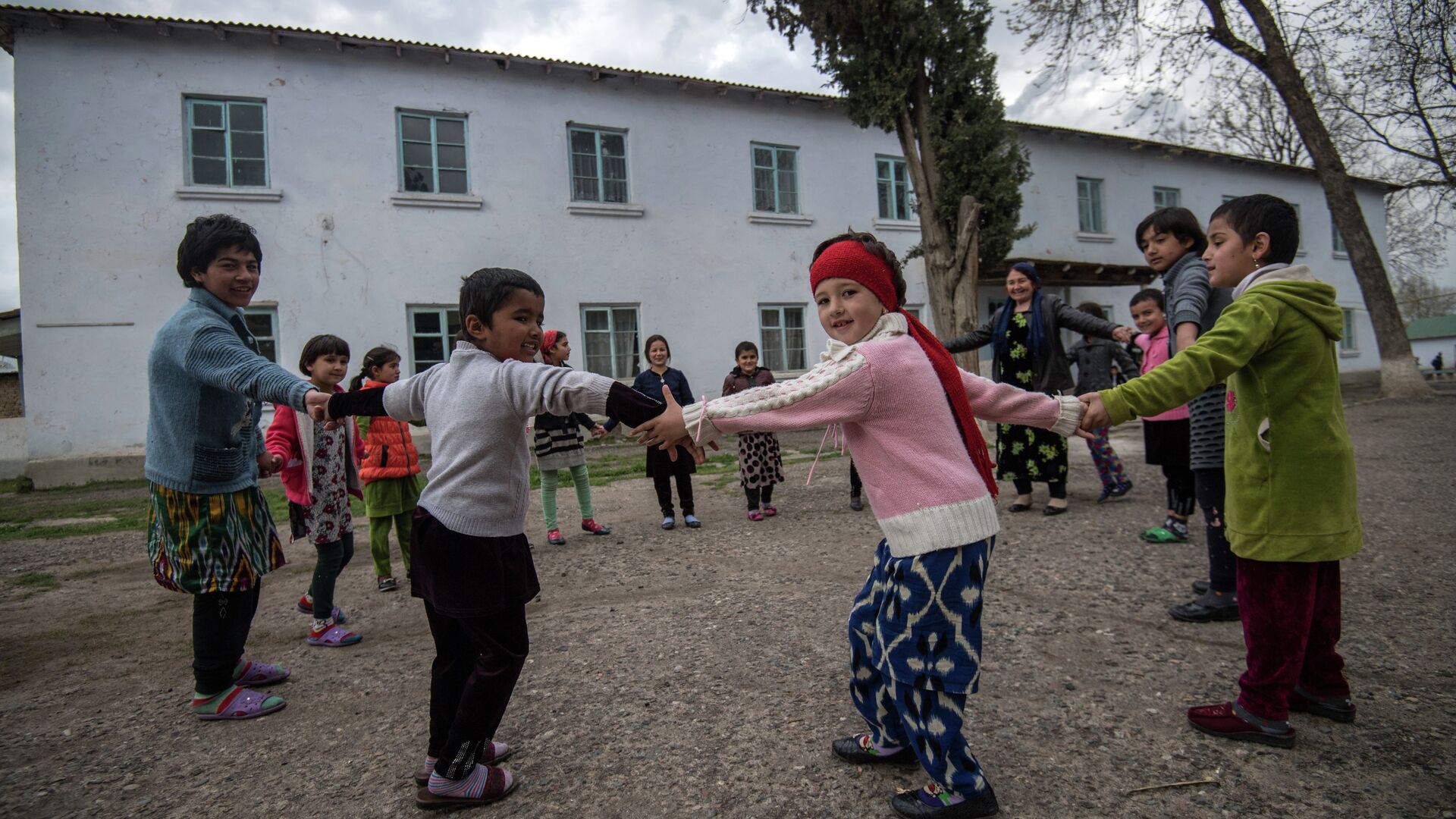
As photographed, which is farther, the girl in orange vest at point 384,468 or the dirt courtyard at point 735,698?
the girl in orange vest at point 384,468

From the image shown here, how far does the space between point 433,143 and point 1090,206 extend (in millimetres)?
16173

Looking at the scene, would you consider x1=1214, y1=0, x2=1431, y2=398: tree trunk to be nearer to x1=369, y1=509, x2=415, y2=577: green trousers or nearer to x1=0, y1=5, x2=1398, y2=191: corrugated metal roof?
x1=0, y1=5, x2=1398, y2=191: corrugated metal roof

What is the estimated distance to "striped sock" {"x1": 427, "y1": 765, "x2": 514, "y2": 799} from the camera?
7.24 feet

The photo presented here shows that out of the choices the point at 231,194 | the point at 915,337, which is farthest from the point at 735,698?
the point at 231,194

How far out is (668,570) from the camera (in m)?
4.88

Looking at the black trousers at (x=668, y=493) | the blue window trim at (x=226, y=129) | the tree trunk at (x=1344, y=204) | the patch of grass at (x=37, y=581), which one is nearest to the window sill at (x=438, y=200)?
the blue window trim at (x=226, y=129)

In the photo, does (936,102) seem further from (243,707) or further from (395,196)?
(243,707)

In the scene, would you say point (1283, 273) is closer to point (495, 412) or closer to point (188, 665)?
point (495, 412)

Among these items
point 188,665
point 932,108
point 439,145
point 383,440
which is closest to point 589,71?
point 439,145

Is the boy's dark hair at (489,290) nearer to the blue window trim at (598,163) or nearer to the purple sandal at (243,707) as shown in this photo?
the purple sandal at (243,707)

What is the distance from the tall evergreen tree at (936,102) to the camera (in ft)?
41.1

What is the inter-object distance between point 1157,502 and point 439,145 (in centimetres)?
1238

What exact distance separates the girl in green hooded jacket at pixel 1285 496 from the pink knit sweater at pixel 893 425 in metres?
0.54

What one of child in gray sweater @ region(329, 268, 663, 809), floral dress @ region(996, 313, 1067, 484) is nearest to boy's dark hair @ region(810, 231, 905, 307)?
child in gray sweater @ region(329, 268, 663, 809)
